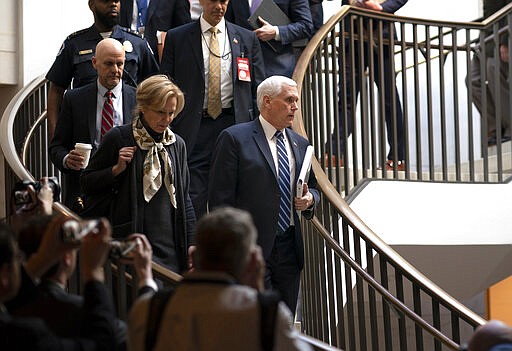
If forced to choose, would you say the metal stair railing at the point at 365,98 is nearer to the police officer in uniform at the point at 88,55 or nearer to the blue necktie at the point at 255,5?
the blue necktie at the point at 255,5

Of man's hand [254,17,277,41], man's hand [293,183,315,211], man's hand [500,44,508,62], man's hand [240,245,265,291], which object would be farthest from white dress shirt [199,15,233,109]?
man's hand [240,245,265,291]

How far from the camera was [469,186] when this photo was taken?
26.0ft

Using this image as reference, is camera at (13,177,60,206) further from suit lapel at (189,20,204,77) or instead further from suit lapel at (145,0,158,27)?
suit lapel at (145,0,158,27)

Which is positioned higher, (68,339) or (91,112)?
(91,112)

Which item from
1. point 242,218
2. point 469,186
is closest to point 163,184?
point 242,218

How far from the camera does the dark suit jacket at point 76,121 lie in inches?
231

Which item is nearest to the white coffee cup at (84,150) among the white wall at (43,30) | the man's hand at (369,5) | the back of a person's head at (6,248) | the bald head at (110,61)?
the bald head at (110,61)

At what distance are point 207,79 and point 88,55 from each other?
65 centimetres

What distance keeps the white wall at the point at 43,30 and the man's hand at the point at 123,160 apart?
175 inches

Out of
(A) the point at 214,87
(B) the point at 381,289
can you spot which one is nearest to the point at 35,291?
(B) the point at 381,289

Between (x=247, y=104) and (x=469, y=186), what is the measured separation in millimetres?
2057

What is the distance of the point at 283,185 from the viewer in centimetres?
546

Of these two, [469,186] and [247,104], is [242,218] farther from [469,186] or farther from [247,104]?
[469,186]

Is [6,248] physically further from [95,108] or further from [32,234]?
[95,108]
